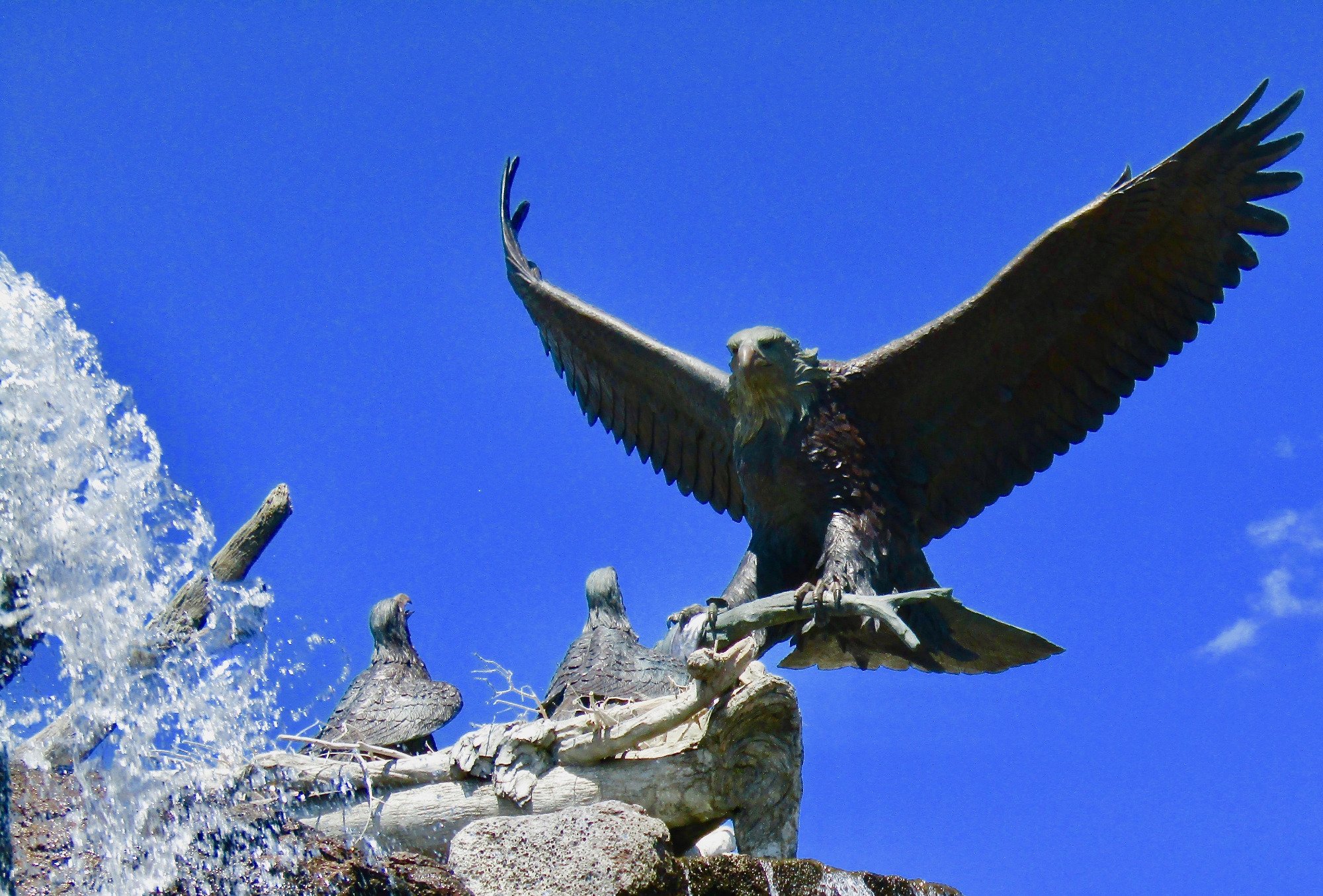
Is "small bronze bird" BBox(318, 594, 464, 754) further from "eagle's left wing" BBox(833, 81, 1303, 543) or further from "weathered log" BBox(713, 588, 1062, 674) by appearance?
"eagle's left wing" BBox(833, 81, 1303, 543)

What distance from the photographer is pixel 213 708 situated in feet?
15.9

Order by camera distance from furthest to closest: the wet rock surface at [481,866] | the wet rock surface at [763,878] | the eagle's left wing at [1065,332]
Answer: the eagle's left wing at [1065,332] → the wet rock surface at [763,878] → the wet rock surface at [481,866]

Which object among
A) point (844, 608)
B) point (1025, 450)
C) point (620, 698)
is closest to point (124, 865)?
point (620, 698)

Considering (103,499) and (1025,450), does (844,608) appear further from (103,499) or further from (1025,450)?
(103,499)

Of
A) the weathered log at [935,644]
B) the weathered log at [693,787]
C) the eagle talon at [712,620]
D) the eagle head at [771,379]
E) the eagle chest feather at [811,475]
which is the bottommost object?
the weathered log at [693,787]

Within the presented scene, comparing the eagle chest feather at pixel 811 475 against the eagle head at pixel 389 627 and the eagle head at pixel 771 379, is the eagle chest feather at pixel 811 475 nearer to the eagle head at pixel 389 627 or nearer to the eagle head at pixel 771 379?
the eagle head at pixel 771 379

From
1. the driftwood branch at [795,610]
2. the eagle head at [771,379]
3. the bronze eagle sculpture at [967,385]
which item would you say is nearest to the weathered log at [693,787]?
the driftwood branch at [795,610]

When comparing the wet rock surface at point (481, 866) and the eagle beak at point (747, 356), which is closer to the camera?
the wet rock surface at point (481, 866)

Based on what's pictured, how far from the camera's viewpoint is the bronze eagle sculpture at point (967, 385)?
588 centimetres

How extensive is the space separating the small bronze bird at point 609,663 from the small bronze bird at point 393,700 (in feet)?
1.83

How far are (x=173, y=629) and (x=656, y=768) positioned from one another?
2.65 metres

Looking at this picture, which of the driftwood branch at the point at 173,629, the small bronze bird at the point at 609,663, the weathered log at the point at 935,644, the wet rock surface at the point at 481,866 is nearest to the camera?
the wet rock surface at the point at 481,866

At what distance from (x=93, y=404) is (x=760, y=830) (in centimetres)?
270

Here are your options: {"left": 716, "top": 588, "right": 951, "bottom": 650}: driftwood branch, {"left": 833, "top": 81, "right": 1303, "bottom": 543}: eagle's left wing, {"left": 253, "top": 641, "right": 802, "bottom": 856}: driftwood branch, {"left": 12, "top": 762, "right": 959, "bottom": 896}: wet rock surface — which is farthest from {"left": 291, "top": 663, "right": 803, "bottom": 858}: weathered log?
{"left": 833, "top": 81, "right": 1303, "bottom": 543}: eagle's left wing
